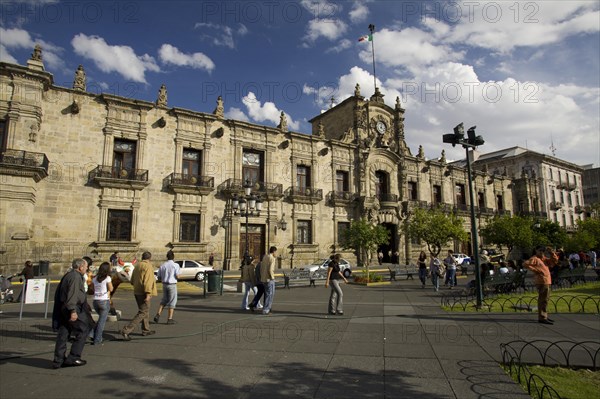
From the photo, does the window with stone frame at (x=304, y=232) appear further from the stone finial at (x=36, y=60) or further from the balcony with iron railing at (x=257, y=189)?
the stone finial at (x=36, y=60)

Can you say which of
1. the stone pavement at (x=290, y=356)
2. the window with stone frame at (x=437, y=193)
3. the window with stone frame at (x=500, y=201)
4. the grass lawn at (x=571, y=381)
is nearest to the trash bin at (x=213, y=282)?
the stone pavement at (x=290, y=356)

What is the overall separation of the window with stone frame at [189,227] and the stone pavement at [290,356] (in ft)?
45.3

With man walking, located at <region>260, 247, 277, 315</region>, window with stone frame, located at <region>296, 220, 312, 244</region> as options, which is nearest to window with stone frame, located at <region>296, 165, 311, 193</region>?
window with stone frame, located at <region>296, 220, 312, 244</region>

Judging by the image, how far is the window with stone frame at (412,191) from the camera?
36438 mm

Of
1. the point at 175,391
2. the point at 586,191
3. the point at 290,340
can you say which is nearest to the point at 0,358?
the point at 175,391

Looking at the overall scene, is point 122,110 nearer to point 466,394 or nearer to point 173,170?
point 173,170

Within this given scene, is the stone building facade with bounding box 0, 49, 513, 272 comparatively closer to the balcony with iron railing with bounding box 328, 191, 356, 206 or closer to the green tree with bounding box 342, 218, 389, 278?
the balcony with iron railing with bounding box 328, 191, 356, 206

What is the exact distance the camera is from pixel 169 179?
22.8m

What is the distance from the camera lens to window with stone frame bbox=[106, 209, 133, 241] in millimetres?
20750

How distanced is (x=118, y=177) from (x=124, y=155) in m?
1.65

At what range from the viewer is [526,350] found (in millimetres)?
5695

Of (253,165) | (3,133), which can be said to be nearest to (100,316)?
(3,133)

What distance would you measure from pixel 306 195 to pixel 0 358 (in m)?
23.2

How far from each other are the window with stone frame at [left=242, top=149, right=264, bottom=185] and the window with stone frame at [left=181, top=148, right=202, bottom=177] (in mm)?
3288
